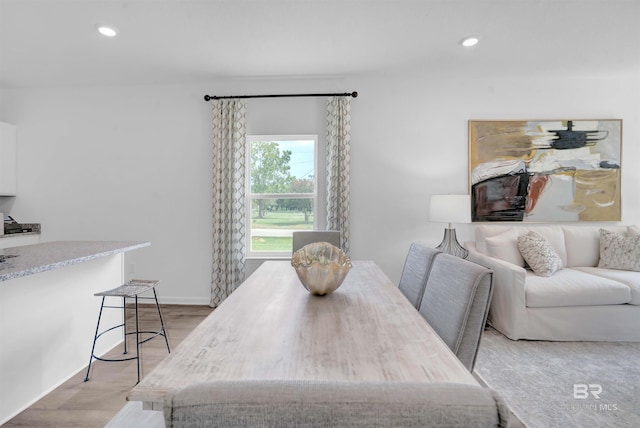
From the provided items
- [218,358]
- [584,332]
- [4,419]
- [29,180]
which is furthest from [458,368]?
[29,180]

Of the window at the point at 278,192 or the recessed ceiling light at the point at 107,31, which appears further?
the window at the point at 278,192

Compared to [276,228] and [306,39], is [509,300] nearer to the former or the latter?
[276,228]

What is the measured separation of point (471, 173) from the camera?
3770mm

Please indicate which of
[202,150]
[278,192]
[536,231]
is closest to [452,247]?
[536,231]

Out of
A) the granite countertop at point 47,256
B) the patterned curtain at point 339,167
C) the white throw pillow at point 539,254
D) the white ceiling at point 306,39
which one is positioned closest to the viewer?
the granite countertop at point 47,256

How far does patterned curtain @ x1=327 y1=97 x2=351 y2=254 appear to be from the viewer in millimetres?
3686

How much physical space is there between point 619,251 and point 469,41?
2.49m

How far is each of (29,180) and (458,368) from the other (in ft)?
16.8

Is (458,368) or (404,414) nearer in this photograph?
(404,414)

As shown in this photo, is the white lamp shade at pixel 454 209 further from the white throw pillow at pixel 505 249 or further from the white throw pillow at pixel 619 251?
the white throw pillow at pixel 619 251

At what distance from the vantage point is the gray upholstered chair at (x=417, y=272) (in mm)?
1644

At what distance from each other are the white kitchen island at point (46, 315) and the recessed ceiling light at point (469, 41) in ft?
10.6

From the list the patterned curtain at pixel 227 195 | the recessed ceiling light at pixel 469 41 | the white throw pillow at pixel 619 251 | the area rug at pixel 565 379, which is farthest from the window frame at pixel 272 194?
the white throw pillow at pixel 619 251

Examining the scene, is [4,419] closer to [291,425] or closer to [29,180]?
[291,425]
